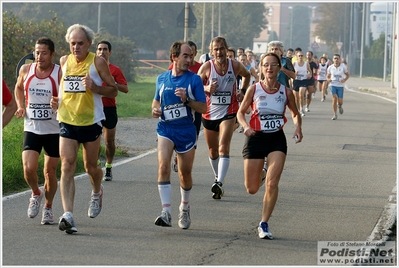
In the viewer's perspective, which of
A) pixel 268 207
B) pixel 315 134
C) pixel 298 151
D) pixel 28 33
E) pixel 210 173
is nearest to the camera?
pixel 268 207

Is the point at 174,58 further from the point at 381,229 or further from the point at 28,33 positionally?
the point at 28,33

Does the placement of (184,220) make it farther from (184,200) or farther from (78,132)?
(78,132)

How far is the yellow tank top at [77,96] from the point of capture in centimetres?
880

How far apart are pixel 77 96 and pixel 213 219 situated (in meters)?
1.86

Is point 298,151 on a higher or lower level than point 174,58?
lower

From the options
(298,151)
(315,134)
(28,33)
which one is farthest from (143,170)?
(28,33)

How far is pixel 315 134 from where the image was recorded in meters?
20.1

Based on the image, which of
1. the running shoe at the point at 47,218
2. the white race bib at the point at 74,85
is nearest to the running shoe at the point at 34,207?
the running shoe at the point at 47,218

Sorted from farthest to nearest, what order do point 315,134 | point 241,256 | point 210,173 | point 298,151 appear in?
point 315,134
point 298,151
point 210,173
point 241,256

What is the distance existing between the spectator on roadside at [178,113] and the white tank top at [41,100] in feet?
3.40

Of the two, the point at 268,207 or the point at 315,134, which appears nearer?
the point at 268,207

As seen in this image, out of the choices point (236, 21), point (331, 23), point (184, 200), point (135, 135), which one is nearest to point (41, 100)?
point (184, 200)

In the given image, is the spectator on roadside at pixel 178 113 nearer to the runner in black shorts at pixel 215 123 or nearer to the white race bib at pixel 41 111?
the white race bib at pixel 41 111

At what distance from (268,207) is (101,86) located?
1871mm
